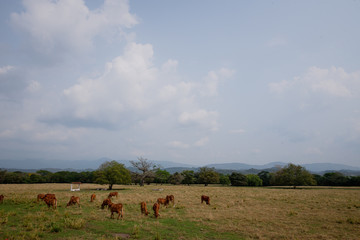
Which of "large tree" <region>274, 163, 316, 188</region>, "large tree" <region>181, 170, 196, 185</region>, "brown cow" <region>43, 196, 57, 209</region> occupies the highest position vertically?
"brown cow" <region>43, 196, 57, 209</region>

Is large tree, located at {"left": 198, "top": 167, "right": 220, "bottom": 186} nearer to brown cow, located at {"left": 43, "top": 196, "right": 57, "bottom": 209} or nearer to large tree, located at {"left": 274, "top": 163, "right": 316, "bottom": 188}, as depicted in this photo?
large tree, located at {"left": 274, "top": 163, "right": 316, "bottom": 188}

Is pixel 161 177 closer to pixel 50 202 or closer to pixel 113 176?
pixel 113 176

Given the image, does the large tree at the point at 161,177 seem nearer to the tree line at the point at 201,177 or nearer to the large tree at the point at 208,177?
Answer: the tree line at the point at 201,177

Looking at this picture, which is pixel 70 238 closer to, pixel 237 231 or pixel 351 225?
pixel 237 231

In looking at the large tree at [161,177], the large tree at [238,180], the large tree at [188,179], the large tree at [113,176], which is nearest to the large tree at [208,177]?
the large tree at [188,179]

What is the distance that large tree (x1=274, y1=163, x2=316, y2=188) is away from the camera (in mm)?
60031

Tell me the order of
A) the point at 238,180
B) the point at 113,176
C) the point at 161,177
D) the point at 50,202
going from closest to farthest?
the point at 50,202 → the point at 113,176 → the point at 238,180 → the point at 161,177

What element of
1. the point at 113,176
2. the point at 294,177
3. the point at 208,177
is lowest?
the point at 208,177

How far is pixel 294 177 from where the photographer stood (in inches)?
2402

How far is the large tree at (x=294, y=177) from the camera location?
6003 cm

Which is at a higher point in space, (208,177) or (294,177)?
(294,177)

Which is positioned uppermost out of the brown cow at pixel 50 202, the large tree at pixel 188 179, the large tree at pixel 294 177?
the brown cow at pixel 50 202

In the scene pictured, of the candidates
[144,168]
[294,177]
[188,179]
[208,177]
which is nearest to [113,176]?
[144,168]

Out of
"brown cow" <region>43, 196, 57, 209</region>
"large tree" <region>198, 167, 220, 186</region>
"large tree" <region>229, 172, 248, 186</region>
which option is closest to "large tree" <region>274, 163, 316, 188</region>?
"large tree" <region>229, 172, 248, 186</region>
